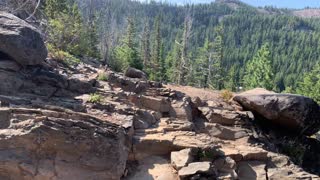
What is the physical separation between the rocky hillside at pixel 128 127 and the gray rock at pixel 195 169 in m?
0.03

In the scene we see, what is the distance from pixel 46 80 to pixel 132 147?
3.77 metres

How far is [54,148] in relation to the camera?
994 centimetres

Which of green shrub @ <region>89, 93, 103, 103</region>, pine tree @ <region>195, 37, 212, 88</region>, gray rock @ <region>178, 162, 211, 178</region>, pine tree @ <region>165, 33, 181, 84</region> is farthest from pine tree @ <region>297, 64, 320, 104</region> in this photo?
gray rock @ <region>178, 162, 211, 178</region>

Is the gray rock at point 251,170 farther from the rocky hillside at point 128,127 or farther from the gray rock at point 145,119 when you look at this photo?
the gray rock at point 145,119

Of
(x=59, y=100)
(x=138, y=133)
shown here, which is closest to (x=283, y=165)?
(x=138, y=133)

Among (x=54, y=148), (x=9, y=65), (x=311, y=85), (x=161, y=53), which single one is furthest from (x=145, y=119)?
(x=161, y=53)

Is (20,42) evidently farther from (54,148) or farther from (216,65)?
(216,65)

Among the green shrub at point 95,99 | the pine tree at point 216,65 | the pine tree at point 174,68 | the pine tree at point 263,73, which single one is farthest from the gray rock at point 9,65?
the pine tree at point 216,65

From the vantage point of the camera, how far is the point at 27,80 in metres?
12.6

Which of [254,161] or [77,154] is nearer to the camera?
[77,154]

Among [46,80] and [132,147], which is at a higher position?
[46,80]

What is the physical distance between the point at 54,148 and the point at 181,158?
3.57 m

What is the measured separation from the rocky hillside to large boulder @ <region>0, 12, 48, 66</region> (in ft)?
0.10

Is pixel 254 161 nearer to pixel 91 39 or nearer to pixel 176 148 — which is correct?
pixel 176 148
